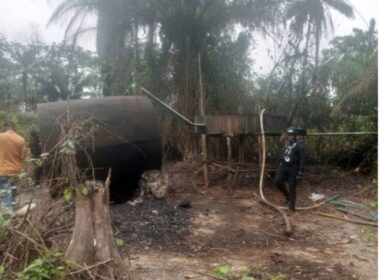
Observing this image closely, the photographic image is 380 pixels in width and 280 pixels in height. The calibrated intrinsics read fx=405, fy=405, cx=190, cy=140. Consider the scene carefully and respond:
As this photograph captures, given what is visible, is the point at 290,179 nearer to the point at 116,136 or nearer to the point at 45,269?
the point at 116,136

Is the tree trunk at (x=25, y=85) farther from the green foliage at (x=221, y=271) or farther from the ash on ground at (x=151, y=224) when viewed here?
the green foliage at (x=221, y=271)

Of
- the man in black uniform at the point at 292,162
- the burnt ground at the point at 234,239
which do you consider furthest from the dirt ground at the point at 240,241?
the man in black uniform at the point at 292,162

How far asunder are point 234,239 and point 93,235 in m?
2.68

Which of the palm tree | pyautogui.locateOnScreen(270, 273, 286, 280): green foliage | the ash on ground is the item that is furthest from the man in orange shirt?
the palm tree

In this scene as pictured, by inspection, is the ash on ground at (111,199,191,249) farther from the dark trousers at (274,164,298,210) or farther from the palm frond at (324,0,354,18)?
the palm frond at (324,0,354,18)

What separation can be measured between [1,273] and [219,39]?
12040mm

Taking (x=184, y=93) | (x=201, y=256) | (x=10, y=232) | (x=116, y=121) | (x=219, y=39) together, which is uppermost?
(x=219, y=39)

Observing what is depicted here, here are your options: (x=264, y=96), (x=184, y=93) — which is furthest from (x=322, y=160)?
(x=184, y=93)

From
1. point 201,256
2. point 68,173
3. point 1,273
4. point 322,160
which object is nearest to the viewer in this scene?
point 1,273

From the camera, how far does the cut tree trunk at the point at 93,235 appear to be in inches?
166

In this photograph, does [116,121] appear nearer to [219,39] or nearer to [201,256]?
[201,256]

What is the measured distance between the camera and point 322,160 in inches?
518

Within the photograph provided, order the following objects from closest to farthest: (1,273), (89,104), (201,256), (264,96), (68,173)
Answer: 1. (1,273)
2. (68,173)
3. (201,256)
4. (89,104)
5. (264,96)

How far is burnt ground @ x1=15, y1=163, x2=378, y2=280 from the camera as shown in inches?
193
